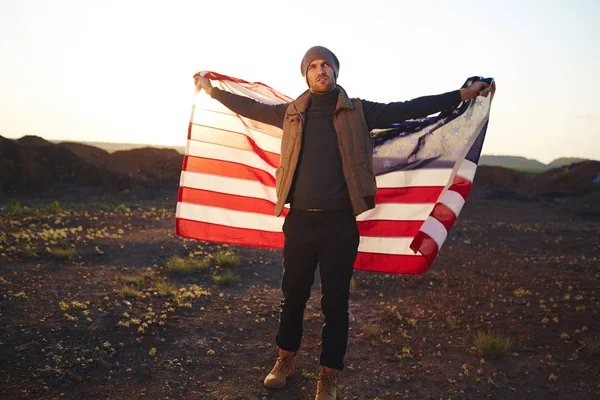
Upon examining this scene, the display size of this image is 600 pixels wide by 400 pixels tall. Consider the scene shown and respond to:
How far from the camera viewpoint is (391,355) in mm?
4824

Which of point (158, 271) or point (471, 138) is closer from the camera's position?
point (471, 138)

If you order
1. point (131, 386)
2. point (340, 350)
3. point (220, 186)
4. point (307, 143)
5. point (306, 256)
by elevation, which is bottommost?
point (131, 386)

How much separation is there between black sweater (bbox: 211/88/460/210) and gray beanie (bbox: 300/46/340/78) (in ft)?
0.67

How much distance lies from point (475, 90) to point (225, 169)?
2595mm

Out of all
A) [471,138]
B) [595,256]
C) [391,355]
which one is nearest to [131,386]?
[391,355]

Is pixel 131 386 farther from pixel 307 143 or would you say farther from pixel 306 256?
pixel 307 143

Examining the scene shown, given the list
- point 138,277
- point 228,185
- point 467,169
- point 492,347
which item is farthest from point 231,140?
point 492,347

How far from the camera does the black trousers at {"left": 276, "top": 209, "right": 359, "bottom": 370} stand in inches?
139

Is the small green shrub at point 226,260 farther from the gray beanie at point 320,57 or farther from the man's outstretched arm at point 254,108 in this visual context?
the gray beanie at point 320,57

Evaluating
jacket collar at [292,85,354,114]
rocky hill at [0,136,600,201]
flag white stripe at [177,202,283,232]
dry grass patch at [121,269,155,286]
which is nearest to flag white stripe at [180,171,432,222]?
flag white stripe at [177,202,283,232]

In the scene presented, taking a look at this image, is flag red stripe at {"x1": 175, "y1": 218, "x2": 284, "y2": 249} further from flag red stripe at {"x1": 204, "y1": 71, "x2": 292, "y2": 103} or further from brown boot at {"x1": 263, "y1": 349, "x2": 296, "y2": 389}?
flag red stripe at {"x1": 204, "y1": 71, "x2": 292, "y2": 103}

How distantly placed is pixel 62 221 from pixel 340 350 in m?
10.0

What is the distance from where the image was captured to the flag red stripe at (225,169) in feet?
16.7

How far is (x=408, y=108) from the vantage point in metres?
3.66
